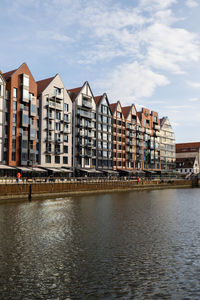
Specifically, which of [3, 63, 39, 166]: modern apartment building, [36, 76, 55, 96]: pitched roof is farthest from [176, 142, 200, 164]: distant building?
[3, 63, 39, 166]: modern apartment building

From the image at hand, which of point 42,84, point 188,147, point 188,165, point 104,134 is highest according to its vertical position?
point 42,84

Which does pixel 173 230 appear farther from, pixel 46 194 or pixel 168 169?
pixel 168 169

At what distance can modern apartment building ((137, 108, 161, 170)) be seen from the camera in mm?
120812

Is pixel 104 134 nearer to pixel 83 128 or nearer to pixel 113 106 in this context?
pixel 83 128

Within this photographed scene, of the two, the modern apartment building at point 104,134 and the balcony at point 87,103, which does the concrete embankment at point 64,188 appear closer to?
the modern apartment building at point 104,134

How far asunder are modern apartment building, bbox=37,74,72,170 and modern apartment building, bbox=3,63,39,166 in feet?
9.76

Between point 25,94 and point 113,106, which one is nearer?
point 25,94

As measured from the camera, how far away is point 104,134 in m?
101

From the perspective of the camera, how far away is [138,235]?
2130 cm

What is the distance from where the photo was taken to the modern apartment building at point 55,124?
79938 mm

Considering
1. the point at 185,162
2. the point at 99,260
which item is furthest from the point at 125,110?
the point at 99,260

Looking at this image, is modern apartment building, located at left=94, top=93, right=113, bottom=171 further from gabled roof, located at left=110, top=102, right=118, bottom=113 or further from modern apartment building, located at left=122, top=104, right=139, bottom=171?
modern apartment building, located at left=122, top=104, right=139, bottom=171

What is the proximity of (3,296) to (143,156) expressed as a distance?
110 meters

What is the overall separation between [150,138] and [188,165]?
38186 mm
